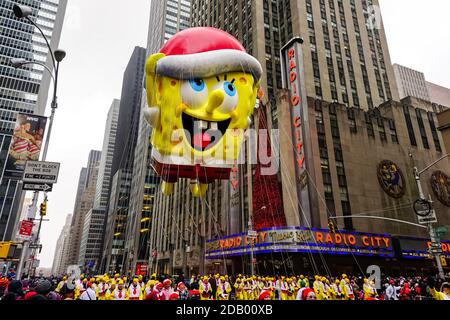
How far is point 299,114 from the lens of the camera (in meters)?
35.9

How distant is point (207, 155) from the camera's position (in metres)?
8.75

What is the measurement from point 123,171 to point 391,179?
356 feet

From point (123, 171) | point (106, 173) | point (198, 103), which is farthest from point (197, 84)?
point (106, 173)

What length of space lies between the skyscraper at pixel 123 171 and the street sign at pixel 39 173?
308ft

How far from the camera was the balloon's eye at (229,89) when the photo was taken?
8.70 m

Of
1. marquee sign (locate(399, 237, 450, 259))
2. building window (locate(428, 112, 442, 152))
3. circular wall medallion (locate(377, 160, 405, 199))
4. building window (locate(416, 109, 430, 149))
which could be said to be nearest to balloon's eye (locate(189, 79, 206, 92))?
marquee sign (locate(399, 237, 450, 259))

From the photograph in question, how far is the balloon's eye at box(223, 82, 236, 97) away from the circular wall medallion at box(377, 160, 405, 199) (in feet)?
125

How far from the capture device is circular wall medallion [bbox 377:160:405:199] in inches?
1592

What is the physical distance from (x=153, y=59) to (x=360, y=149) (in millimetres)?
37953

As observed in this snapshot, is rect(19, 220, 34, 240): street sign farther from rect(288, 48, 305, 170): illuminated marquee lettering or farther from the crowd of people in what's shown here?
rect(288, 48, 305, 170): illuminated marquee lettering

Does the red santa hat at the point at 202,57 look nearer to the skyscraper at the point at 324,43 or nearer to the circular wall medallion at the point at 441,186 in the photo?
the skyscraper at the point at 324,43

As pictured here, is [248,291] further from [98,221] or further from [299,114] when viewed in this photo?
[98,221]

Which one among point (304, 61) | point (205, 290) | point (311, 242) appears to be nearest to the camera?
point (205, 290)
